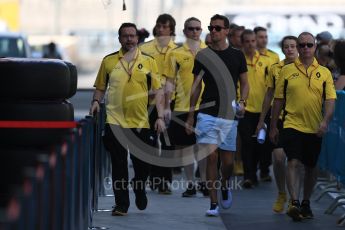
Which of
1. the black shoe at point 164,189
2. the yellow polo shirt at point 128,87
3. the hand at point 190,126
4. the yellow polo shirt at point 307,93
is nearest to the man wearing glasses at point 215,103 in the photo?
the hand at point 190,126

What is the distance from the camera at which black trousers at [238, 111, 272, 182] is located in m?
15.4

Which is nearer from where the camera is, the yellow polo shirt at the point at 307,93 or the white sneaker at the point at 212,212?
the yellow polo shirt at the point at 307,93

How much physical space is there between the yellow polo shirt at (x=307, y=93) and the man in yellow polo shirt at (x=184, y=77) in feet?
7.26

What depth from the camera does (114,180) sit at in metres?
12.1

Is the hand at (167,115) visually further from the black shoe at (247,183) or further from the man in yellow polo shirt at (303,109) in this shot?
the black shoe at (247,183)

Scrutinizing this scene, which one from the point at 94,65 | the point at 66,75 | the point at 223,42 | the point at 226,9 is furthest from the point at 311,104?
the point at 94,65

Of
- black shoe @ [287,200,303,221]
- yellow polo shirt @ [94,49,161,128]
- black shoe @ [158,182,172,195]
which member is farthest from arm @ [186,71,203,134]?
black shoe @ [158,182,172,195]

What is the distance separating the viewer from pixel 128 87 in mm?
12000

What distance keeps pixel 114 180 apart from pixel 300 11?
27.6m

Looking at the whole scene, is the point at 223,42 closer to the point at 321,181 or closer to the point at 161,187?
the point at 161,187

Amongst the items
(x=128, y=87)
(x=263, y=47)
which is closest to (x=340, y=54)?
(x=128, y=87)

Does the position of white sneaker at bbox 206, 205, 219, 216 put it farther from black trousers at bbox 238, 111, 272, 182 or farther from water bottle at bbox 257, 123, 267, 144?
black trousers at bbox 238, 111, 272, 182

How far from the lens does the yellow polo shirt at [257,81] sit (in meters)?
15.8

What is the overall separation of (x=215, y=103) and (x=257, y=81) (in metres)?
3.84
